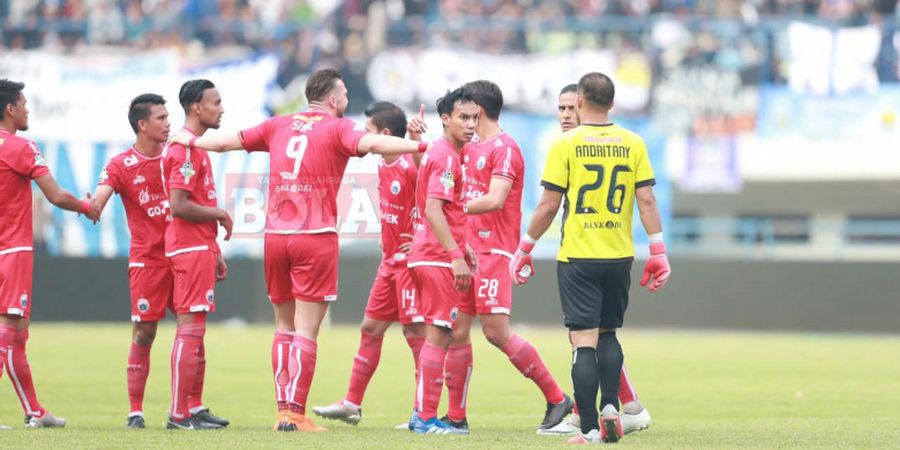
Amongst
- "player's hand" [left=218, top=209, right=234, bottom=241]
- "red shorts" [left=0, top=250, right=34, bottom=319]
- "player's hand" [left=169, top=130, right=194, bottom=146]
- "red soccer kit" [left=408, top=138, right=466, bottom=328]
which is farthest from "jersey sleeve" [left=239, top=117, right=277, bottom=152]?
"red shorts" [left=0, top=250, right=34, bottom=319]

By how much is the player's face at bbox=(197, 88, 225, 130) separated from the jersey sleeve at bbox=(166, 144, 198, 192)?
0.34 metres

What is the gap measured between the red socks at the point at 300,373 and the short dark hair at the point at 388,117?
221cm

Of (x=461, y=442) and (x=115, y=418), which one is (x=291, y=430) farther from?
(x=115, y=418)

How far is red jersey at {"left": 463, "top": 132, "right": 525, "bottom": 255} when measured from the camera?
11.0m

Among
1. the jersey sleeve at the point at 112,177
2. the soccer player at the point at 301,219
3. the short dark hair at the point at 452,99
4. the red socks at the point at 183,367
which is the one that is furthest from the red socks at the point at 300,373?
the jersey sleeve at the point at 112,177

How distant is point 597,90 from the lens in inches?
395

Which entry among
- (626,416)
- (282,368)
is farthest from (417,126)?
(626,416)

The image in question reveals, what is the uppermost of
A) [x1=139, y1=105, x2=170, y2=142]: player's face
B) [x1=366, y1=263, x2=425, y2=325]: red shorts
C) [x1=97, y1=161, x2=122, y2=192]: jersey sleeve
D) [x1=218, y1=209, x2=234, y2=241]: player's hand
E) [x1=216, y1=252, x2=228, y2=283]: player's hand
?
[x1=139, y1=105, x2=170, y2=142]: player's face

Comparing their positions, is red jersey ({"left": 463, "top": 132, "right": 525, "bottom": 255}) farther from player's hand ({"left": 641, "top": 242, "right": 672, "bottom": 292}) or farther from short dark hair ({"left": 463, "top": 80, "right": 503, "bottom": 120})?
player's hand ({"left": 641, "top": 242, "right": 672, "bottom": 292})

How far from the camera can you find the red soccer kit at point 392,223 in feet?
40.3

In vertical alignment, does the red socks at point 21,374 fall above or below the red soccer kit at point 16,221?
below

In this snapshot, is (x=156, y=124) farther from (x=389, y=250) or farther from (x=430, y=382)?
(x=430, y=382)

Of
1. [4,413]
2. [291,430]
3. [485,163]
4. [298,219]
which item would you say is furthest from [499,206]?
[4,413]

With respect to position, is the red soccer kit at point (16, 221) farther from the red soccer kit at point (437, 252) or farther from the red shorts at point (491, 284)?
the red shorts at point (491, 284)
